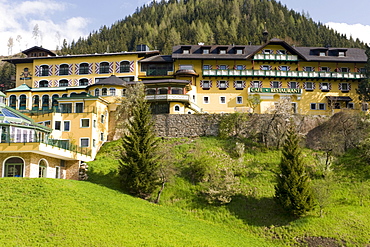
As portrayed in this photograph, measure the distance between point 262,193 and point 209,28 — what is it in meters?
88.4

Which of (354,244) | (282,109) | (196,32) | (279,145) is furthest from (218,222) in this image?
(196,32)

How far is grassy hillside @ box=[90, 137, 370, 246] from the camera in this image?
34906 mm

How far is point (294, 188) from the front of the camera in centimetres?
3672

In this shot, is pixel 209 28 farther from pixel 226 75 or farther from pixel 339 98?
pixel 339 98

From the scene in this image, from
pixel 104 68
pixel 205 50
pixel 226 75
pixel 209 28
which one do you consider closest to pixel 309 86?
pixel 226 75

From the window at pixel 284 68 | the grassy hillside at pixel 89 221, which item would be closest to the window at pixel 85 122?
the grassy hillside at pixel 89 221

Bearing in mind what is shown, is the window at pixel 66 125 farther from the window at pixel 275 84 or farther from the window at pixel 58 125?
the window at pixel 275 84

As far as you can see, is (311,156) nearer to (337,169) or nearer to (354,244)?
(337,169)

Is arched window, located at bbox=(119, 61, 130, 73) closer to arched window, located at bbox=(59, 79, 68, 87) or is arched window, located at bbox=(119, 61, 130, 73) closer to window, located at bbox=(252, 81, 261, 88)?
arched window, located at bbox=(59, 79, 68, 87)

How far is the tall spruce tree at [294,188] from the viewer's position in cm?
3631

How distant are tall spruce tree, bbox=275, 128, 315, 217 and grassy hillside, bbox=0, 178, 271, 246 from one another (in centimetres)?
431

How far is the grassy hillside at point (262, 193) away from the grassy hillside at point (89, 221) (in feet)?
5.78

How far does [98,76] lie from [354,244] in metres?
44.5

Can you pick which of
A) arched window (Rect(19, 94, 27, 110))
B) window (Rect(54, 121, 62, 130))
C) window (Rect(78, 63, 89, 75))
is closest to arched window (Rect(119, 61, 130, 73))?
window (Rect(78, 63, 89, 75))
